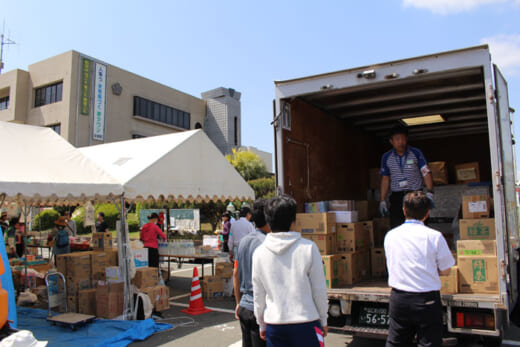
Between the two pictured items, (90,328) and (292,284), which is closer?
(292,284)

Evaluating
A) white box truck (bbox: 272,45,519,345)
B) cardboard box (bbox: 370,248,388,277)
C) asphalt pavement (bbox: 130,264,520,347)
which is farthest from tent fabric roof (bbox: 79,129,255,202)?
cardboard box (bbox: 370,248,388,277)

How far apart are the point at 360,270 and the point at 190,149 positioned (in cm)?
434

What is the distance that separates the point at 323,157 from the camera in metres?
6.58

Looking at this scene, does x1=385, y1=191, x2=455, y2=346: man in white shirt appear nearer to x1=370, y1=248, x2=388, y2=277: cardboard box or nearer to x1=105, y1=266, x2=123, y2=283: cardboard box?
x1=370, y1=248, x2=388, y2=277: cardboard box

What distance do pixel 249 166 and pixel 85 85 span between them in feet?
40.6

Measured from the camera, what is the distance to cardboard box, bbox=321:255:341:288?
4.72m

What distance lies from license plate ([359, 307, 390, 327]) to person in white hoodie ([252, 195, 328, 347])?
6.36ft

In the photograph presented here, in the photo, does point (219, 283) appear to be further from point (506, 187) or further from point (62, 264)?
point (506, 187)

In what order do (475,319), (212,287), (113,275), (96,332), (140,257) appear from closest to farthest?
1. (475,319)
2. (96,332)
3. (113,275)
4. (140,257)
5. (212,287)

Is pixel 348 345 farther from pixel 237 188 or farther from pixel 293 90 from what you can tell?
pixel 237 188

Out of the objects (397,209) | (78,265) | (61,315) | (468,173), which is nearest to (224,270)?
(78,265)

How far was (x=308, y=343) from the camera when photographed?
7.95ft

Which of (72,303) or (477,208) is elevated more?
(477,208)

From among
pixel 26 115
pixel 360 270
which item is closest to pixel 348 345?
pixel 360 270
